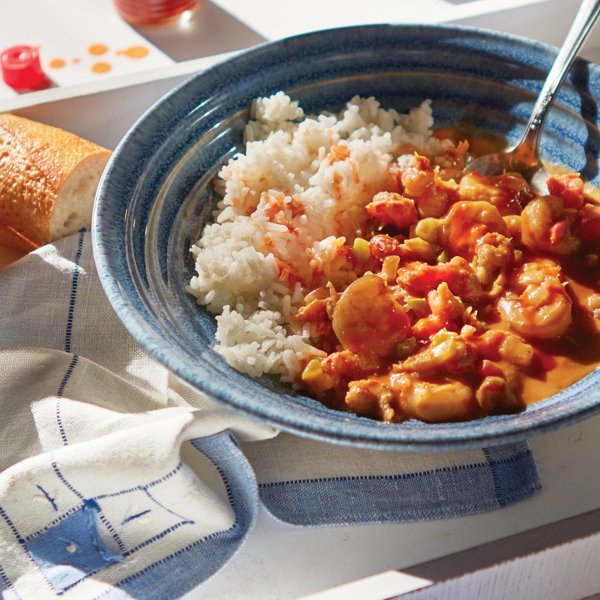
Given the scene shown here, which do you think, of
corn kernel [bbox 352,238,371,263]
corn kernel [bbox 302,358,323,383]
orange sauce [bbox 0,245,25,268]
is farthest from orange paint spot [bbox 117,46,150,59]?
corn kernel [bbox 302,358,323,383]

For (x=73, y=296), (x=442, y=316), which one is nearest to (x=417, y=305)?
(x=442, y=316)

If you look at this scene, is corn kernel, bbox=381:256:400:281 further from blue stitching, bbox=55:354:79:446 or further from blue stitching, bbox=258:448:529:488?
blue stitching, bbox=55:354:79:446

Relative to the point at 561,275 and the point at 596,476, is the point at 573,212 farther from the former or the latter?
the point at 596,476

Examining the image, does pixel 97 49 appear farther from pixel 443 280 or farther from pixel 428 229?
pixel 443 280

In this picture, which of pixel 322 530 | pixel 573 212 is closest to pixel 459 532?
pixel 322 530

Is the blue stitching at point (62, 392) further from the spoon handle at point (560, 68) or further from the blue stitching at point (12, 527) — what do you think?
the spoon handle at point (560, 68)

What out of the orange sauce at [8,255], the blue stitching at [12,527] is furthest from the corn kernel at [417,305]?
the orange sauce at [8,255]

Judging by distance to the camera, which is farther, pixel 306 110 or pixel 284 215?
pixel 306 110
